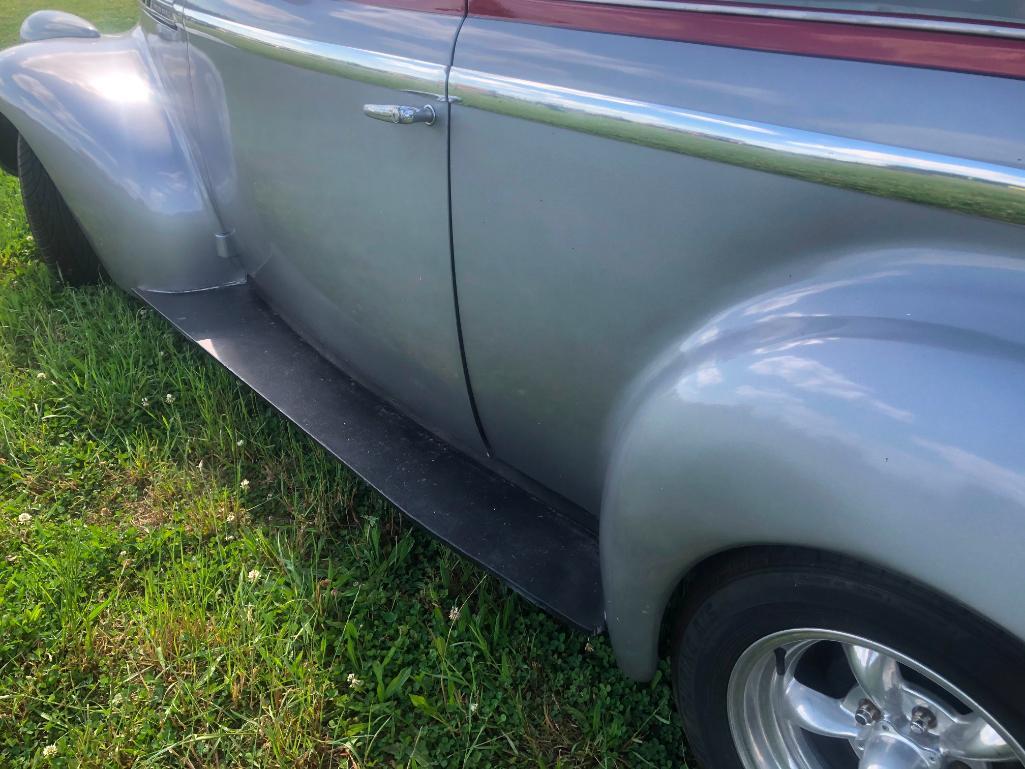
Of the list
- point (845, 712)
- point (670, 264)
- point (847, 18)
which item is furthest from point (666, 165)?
point (845, 712)

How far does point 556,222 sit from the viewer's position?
141 centimetres

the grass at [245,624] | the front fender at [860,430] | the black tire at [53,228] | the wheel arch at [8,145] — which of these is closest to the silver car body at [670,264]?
the front fender at [860,430]

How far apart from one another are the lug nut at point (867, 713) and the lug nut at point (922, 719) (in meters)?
0.06

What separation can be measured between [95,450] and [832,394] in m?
2.13

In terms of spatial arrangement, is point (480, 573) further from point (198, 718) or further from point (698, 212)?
point (698, 212)

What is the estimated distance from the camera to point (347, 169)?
178 cm

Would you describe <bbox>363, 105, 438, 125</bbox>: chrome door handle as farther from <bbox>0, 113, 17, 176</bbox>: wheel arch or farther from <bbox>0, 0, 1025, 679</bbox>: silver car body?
<bbox>0, 113, 17, 176</bbox>: wheel arch

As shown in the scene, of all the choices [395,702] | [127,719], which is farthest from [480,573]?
[127,719]

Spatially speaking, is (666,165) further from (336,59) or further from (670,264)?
(336,59)

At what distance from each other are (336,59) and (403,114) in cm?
28

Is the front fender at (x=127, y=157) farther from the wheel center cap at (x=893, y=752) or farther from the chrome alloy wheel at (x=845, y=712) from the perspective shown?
the wheel center cap at (x=893, y=752)

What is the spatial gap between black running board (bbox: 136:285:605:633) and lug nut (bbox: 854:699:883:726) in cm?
45

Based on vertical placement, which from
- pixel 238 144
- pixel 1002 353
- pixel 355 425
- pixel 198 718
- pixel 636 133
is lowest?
pixel 198 718

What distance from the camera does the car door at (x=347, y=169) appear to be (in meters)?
1.61
